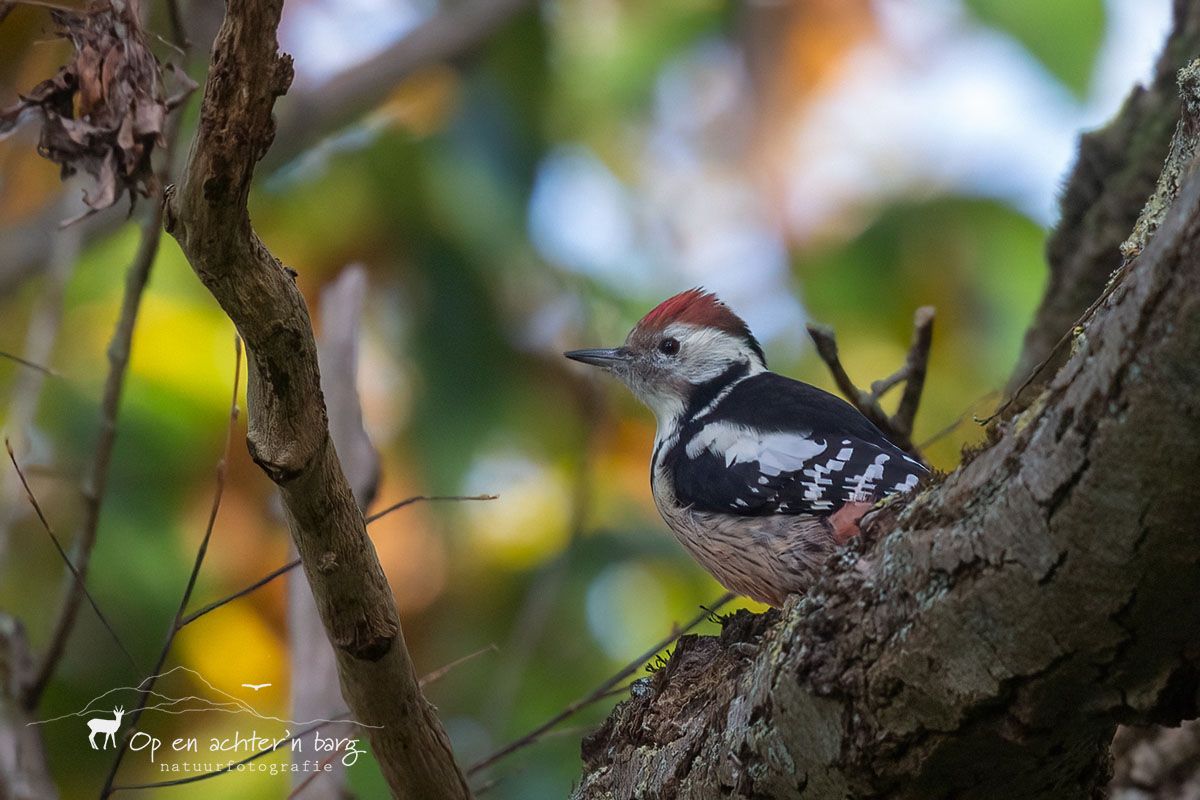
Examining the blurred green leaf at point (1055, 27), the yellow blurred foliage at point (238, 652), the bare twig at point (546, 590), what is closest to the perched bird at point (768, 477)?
the bare twig at point (546, 590)

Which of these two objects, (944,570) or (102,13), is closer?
(944,570)

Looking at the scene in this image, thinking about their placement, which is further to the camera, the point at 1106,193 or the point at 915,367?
the point at 1106,193

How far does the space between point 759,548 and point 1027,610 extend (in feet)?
4.86

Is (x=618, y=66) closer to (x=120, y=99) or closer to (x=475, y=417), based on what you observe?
(x=475, y=417)

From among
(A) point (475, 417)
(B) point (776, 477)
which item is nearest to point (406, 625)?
(A) point (475, 417)

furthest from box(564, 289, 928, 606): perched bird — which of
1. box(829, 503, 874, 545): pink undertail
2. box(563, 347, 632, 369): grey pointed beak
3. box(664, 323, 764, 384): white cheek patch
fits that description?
box(563, 347, 632, 369): grey pointed beak

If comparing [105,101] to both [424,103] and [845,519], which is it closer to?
[845,519]

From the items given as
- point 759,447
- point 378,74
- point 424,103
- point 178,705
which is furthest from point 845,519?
point 424,103

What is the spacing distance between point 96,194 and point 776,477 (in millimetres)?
1778

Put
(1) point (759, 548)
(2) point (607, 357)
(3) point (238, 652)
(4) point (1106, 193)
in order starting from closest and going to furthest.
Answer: (1) point (759, 548)
(4) point (1106, 193)
(2) point (607, 357)
(3) point (238, 652)

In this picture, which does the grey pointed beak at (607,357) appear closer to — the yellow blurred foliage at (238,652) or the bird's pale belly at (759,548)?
the bird's pale belly at (759,548)

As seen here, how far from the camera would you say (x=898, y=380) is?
372 centimetres

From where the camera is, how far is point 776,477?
3.22m

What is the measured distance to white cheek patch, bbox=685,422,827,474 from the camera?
10.7 ft
